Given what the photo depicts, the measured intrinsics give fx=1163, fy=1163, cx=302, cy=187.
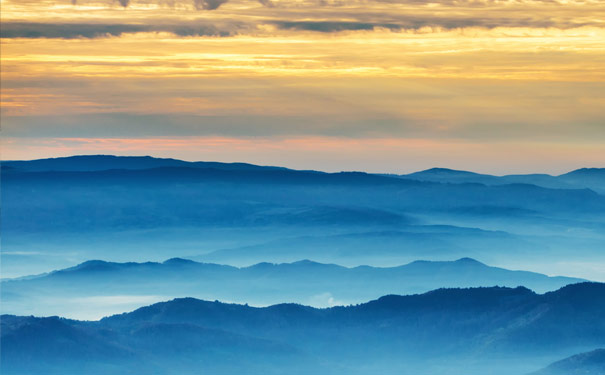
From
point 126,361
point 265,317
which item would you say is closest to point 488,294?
point 265,317

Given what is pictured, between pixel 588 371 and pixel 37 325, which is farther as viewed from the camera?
pixel 37 325

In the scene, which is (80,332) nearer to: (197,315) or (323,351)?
(197,315)

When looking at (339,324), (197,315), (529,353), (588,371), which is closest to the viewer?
(588,371)

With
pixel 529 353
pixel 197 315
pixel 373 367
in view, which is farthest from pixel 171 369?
pixel 529 353

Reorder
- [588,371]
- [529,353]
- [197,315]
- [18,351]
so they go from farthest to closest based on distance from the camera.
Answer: [197,315]
[529,353]
[18,351]
[588,371]

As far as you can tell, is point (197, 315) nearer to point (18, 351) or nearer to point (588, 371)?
point (18, 351)

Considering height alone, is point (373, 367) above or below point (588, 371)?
below
